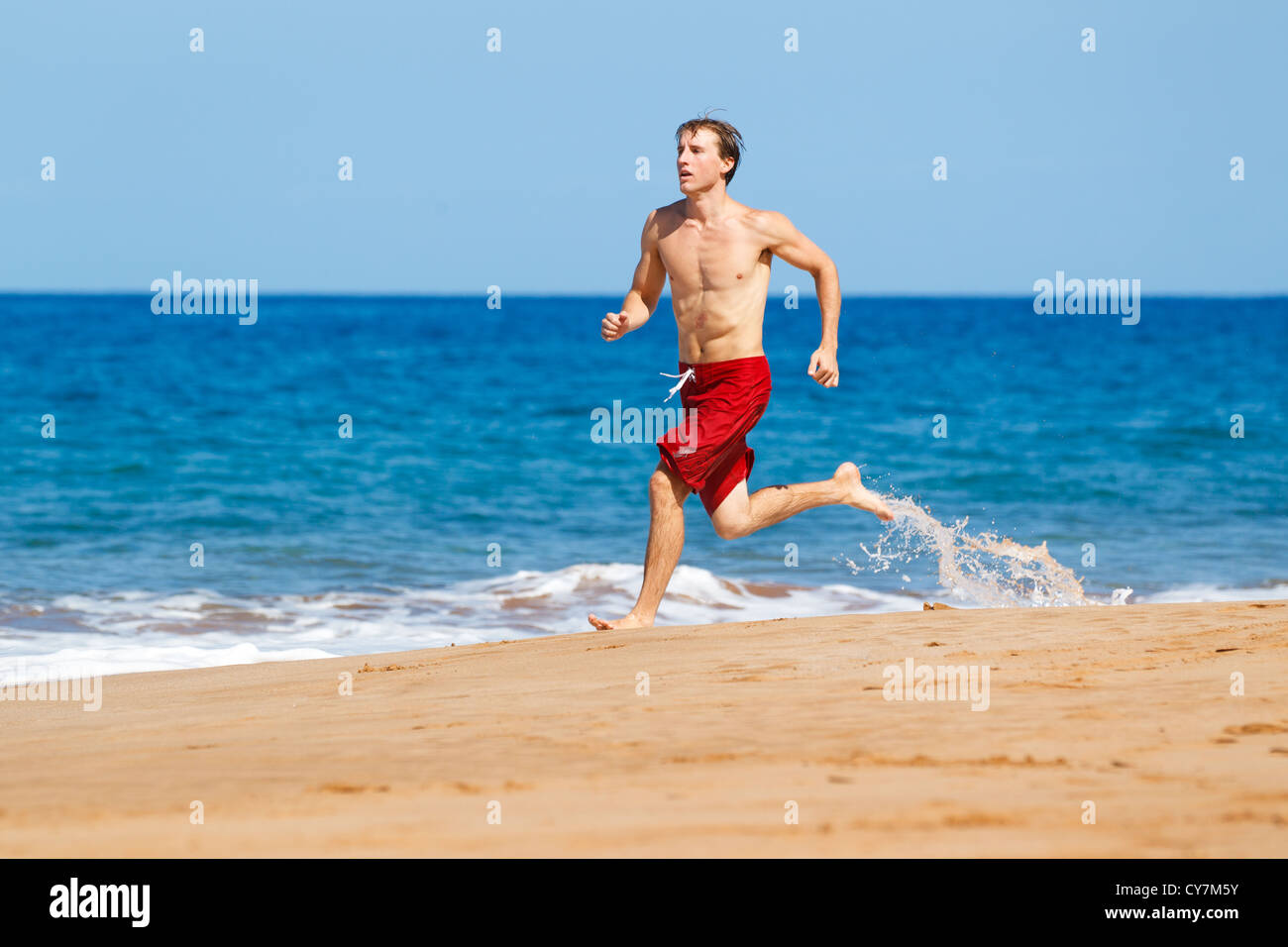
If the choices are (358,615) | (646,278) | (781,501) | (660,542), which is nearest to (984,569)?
(781,501)

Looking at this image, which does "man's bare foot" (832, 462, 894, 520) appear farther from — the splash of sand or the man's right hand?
the man's right hand

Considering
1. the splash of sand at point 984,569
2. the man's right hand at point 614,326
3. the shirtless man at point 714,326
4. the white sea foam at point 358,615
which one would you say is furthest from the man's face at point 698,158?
the white sea foam at point 358,615

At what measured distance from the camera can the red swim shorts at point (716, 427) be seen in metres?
5.29

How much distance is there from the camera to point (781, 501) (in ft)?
18.1

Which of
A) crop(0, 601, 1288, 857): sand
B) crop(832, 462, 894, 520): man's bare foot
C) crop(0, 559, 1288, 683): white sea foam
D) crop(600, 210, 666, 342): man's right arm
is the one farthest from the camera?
crop(0, 559, 1288, 683): white sea foam

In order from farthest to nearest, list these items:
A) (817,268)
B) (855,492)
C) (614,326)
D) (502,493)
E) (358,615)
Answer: (502,493) < (358,615) < (855,492) < (817,268) < (614,326)

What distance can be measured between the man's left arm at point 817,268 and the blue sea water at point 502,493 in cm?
267

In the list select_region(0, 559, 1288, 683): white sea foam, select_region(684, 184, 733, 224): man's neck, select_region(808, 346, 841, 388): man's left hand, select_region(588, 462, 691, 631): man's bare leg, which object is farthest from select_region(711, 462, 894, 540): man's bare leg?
select_region(684, 184, 733, 224): man's neck

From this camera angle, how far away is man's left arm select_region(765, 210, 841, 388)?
531 centimetres

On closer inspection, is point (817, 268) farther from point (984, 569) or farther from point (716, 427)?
point (984, 569)

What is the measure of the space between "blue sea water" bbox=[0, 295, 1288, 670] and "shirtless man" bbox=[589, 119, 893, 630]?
6.94ft

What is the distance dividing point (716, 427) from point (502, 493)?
289 inches

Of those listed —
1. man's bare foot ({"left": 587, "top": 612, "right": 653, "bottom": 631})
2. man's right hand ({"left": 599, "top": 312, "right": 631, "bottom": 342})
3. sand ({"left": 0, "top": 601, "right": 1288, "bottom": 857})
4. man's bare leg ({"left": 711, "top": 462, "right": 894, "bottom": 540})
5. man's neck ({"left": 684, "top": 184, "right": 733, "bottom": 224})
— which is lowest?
sand ({"left": 0, "top": 601, "right": 1288, "bottom": 857})
